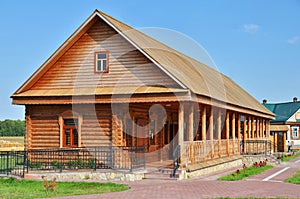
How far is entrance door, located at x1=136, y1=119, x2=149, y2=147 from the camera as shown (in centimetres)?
2355

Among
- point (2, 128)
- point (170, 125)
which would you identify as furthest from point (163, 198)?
point (2, 128)

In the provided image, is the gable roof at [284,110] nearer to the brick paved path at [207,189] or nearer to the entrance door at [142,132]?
the entrance door at [142,132]

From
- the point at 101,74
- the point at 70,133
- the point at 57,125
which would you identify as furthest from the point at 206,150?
the point at 57,125

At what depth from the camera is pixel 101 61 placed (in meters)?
23.2

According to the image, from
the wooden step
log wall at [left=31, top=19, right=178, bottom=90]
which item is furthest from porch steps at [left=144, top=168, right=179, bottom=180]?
Answer: log wall at [left=31, top=19, right=178, bottom=90]

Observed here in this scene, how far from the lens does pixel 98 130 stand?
22531mm

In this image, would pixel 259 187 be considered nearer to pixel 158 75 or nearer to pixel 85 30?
pixel 158 75

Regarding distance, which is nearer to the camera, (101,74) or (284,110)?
(101,74)

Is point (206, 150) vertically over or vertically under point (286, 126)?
under

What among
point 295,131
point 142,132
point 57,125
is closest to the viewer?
point 57,125

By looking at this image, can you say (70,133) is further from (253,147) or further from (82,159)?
(253,147)

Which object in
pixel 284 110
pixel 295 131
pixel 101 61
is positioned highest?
pixel 101 61

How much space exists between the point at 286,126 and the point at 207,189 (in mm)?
35198

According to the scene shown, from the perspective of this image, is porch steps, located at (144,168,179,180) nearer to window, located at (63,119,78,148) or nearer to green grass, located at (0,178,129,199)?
green grass, located at (0,178,129,199)
